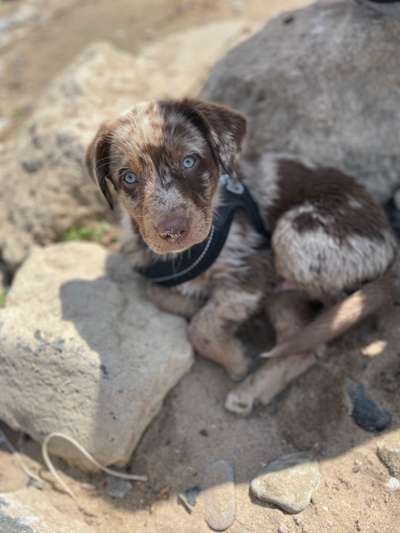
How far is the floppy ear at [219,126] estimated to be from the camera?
3451 millimetres

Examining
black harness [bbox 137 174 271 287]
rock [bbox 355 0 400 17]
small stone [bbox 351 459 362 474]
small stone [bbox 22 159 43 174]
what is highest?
rock [bbox 355 0 400 17]

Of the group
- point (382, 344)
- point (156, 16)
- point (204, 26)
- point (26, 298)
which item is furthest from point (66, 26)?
point (382, 344)

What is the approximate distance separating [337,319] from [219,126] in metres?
1.47

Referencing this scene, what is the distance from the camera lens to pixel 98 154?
3.54 m

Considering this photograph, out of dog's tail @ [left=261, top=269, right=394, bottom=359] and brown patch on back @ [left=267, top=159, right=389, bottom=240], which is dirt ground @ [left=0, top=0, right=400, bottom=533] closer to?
dog's tail @ [left=261, top=269, right=394, bottom=359]

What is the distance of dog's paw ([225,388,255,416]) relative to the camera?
376 centimetres

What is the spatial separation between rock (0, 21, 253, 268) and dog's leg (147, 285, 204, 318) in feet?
4.64

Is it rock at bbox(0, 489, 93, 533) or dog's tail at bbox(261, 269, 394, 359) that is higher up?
rock at bbox(0, 489, 93, 533)

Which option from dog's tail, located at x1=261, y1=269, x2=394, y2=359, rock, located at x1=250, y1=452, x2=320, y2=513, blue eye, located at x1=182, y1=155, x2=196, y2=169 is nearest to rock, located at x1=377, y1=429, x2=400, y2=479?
rock, located at x1=250, y1=452, x2=320, y2=513

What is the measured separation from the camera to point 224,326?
154 inches

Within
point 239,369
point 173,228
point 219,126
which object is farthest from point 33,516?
point 219,126

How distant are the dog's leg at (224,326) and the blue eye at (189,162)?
99cm

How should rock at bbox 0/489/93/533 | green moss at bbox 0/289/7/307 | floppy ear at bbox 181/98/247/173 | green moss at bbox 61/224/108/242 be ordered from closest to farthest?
rock at bbox 0/489/93/533, floppy ear at bbox 181/98/247/173, green moss at bbox 0/289/7/307, green moss at bbox 61/224/108/242

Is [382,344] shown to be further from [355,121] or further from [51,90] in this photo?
[51,90]
